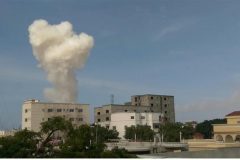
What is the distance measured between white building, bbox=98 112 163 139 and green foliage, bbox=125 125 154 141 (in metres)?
11.5

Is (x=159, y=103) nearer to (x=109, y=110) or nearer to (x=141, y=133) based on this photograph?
(x=109, y=110)

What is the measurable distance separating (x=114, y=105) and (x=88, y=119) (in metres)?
13.4

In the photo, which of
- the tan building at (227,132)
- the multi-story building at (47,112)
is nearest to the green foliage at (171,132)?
the tan building at (227,132)

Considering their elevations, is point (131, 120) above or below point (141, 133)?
above

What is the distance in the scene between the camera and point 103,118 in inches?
5408

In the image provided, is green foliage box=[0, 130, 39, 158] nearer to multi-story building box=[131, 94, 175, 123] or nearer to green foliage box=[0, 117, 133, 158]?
green foliage box=[0, 117, 133, 158]

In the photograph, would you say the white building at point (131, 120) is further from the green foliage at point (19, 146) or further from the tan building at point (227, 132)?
the green foliage at point (19, 146)

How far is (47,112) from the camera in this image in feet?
394

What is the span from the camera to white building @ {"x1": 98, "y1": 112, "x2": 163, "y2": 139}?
12550 cm

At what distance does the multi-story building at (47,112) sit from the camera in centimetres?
11771

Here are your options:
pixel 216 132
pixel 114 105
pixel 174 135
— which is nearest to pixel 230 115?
pixel 216 132

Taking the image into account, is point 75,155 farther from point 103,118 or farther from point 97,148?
point 103,118

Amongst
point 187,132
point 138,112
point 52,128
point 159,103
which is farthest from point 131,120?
point 52,128

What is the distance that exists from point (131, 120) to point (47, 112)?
2515 centimetres
